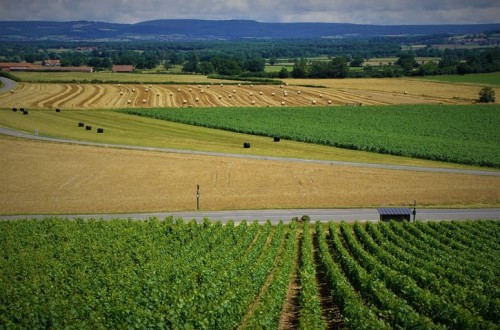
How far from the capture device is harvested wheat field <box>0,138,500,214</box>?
163 ft

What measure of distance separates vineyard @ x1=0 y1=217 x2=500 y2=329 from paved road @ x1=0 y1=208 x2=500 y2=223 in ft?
14.1

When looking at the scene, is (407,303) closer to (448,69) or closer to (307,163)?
(307,163)

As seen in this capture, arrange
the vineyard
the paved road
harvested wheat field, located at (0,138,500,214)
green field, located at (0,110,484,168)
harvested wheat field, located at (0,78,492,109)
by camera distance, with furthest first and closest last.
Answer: harvested wheat field, located at (0,78,492,109) → green field, located at (0,110,484,168) → harvested wheat field, located at (0,138,500,214) → the paved road → the vineyard

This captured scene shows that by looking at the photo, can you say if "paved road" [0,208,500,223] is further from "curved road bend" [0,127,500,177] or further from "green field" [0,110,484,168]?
"green field" [0,110,484,168]

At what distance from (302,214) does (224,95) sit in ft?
234

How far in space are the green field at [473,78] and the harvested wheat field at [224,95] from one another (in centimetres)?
1065

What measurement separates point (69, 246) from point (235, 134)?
1910 inches

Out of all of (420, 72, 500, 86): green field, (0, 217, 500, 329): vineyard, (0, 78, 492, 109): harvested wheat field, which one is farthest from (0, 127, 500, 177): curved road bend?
(420, 72, 500, 86): green field

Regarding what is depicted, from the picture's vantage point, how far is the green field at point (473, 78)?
5797 inches

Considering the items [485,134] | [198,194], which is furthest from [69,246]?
[485,134]

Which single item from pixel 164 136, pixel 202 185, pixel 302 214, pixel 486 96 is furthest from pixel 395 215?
pixel 486 96

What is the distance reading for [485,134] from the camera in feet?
264

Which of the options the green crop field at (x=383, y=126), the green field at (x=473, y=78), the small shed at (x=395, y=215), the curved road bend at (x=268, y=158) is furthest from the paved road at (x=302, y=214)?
the green field at (x=473, y=78)

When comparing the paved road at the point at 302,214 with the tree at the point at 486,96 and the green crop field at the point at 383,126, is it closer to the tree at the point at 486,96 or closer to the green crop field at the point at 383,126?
the green crop field at the point at 383,126
